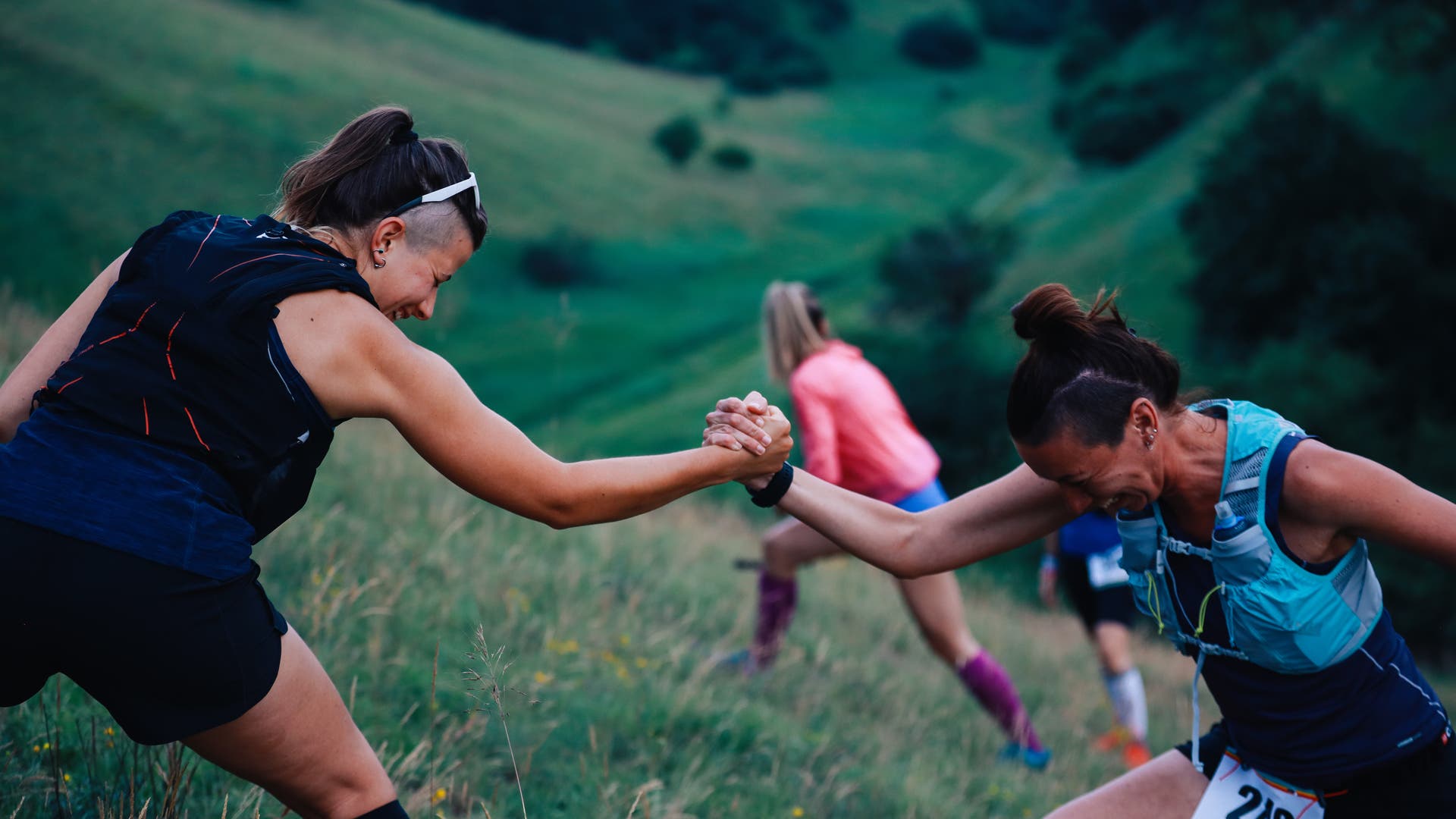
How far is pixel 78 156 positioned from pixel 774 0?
61.7 metres

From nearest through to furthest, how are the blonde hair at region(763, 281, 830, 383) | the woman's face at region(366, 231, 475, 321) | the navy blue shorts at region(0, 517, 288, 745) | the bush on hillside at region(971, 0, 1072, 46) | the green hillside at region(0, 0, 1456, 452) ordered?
1. the navy blue shorts at region(0, 517, 288, 745)
2. the woman's face at region(366, 231, 475, 321)
3. the blonde hair at region(763, 281, 830, 383)
4. the green hillside at region(0, 0, 1456, 452)
5. the bush on hillside at region(971, 0, 1072, 46)

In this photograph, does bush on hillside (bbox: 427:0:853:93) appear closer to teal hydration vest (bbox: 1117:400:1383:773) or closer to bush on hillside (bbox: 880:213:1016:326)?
bush on hillside (bbox: 880:213:1016:326)

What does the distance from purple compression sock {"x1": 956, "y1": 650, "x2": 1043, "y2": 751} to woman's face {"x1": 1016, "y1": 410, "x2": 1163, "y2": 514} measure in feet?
8.96

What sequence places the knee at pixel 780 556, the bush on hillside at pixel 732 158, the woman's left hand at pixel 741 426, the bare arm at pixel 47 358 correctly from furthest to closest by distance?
the bush on hillside at pixel 732 158 < the knee at pixel 780 556 < the woman's left hand at pixel 741 426 < the bare arm at pixel 47 358

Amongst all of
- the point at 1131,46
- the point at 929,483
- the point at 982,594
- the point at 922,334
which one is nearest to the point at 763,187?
the point at 922,334

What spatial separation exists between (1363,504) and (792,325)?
3.80 metres

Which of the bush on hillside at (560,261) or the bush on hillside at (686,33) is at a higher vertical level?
the bush on hillside at (686,33)

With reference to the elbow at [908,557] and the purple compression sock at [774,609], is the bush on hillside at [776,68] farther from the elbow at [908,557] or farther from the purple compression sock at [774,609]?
the elbow at [908,557]

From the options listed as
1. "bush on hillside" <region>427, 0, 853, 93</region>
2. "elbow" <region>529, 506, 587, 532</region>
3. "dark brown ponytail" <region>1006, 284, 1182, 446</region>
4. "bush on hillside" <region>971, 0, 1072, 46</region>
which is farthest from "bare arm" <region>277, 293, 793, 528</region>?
"bush on hillside" <region>971, 0, 1072, 46</region>

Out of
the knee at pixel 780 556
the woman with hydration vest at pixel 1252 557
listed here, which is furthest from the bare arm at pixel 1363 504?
the knee at pixel 780 556

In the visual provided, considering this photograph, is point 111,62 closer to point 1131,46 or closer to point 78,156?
point 78,156

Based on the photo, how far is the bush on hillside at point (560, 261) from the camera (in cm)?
3831

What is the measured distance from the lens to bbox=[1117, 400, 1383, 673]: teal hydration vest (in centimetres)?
252

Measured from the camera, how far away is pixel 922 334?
37.0 m
